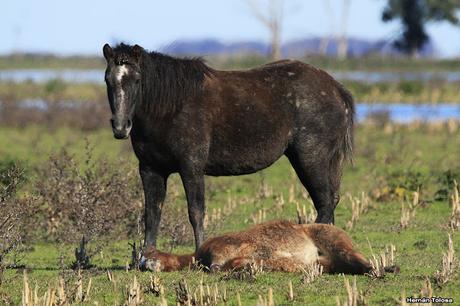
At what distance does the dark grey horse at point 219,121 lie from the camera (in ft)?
37.0

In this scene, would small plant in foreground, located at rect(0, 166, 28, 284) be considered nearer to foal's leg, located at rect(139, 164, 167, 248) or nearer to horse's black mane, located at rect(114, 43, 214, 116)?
foal's leg, located at rect(139, 164, 167, 248)

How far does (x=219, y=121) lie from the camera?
1180cm

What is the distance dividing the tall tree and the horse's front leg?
220ft

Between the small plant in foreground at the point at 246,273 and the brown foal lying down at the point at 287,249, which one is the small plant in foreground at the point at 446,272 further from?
the small plant in foreground at the point at 246,273

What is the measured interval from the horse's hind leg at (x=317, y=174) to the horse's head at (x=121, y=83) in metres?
2.48

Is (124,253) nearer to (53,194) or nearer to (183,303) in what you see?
(53,194)

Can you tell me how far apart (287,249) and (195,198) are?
69.0 inches

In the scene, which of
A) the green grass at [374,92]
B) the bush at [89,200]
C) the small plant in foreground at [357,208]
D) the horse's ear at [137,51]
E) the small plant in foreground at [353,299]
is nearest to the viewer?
the small plant in foreground at [353,299]

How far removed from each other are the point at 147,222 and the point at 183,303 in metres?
2.90

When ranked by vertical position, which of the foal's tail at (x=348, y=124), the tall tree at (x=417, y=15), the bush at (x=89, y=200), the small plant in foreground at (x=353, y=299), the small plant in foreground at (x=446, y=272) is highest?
the tall tree at (x=417, y=15)

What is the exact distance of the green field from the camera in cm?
944

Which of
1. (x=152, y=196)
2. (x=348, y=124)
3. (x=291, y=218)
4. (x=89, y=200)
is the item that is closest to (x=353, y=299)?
(x=152, y=196)

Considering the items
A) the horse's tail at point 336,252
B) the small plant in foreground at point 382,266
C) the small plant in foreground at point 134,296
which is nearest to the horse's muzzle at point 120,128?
the horse's tail at point 336,252

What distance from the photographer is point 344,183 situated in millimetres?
20562
